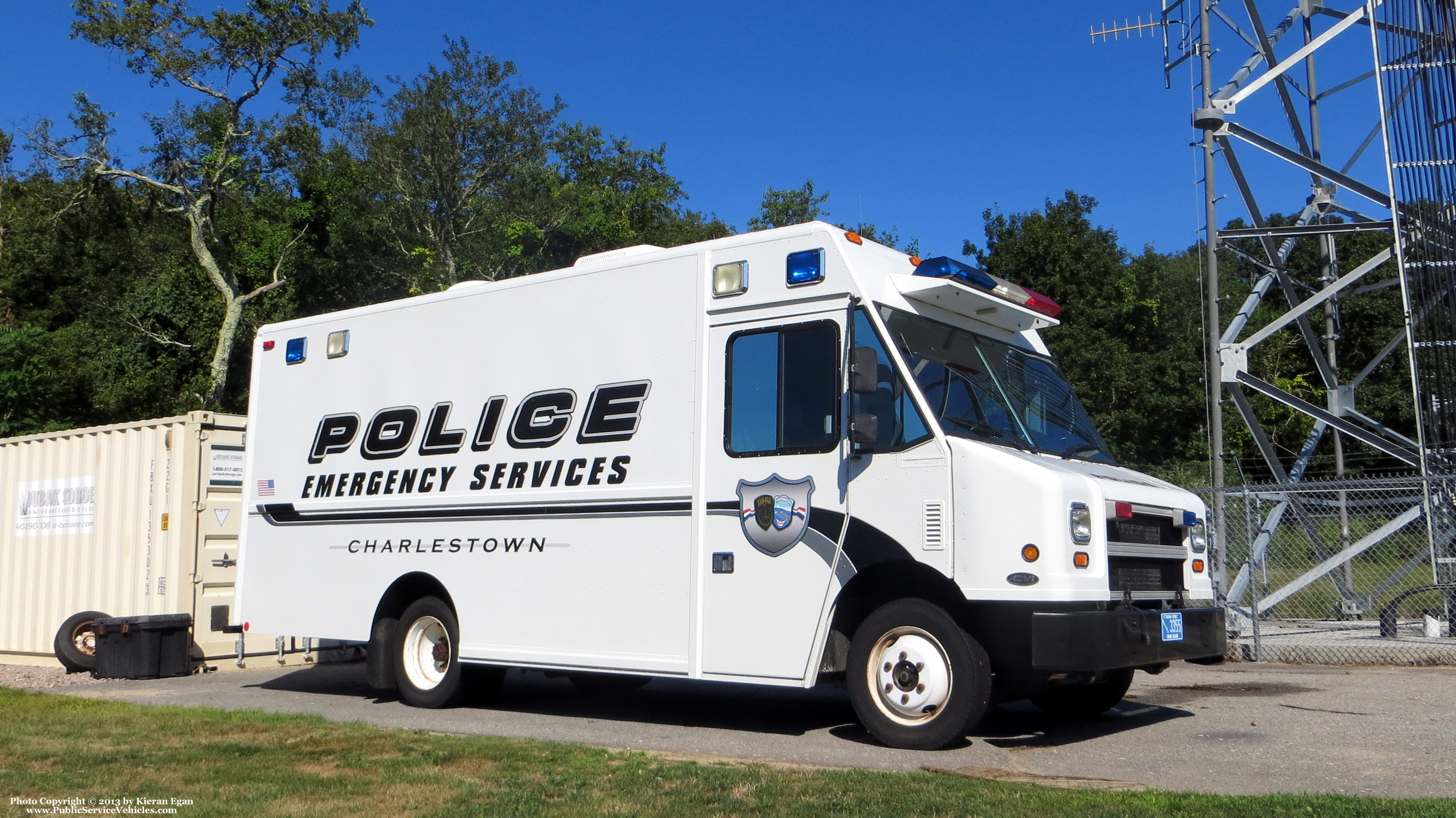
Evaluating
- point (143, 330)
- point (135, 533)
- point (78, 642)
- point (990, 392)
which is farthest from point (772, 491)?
point (143, 330)

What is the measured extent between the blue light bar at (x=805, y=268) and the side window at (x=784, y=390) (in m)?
0.27

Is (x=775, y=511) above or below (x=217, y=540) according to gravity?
above

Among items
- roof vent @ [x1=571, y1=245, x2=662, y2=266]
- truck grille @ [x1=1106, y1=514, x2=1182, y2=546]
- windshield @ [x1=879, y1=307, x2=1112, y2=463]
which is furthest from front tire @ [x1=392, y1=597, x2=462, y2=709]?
truck grille @ [x1=1106, y1=514, x2=1182, y2=546]

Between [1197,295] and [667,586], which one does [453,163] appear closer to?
[1197,295]

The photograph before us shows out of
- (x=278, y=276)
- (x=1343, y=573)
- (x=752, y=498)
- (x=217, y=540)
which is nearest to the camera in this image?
(x=752, y=498)

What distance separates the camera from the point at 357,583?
9992 mm

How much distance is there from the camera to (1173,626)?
7.42 metres

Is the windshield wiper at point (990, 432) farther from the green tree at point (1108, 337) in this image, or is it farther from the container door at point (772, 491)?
the green tree at point (1108, 337)

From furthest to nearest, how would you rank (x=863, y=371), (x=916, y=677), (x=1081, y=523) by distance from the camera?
(x=916, y=677)
(x=863, y=371)
(x=1081, y=523)

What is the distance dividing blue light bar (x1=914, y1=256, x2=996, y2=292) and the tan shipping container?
845cm

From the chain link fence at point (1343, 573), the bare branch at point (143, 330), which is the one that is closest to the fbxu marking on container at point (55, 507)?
the chain link fence at point (1343, 573)

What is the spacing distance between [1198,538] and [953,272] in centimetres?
235

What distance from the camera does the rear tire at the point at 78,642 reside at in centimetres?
1307

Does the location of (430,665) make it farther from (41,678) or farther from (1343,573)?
(1343,573)
